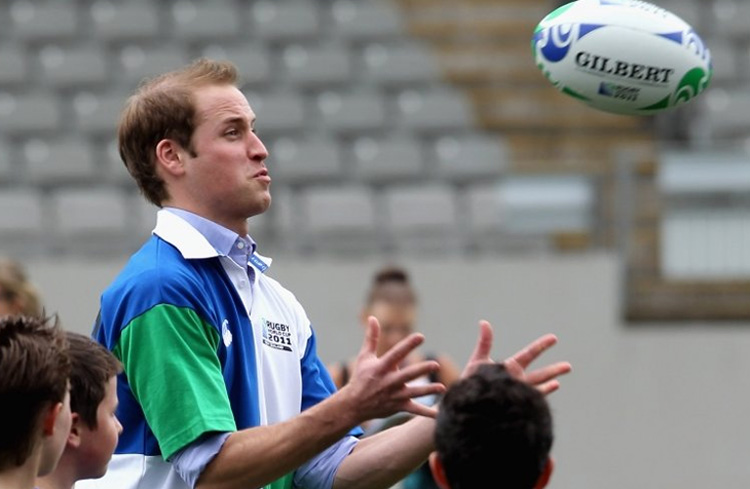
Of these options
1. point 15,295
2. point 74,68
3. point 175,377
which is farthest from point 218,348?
point 74,68

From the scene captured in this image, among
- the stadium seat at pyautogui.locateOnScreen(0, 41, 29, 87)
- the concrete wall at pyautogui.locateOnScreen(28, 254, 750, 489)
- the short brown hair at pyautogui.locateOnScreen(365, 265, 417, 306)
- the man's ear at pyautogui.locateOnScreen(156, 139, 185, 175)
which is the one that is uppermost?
the stadium seat at pyautogui.locateOnScreen(0, 41, 29, 87)

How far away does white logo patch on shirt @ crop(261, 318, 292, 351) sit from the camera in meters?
3.76

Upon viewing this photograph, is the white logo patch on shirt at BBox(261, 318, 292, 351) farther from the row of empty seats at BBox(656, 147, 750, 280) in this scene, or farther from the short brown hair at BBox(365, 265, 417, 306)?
the row of empty seats at BBox(656, 147, 750, 280)

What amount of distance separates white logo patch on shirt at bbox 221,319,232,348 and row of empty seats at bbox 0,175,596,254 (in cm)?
625

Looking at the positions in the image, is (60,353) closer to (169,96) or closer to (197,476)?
(197,476)

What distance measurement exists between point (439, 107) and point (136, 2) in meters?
2.92

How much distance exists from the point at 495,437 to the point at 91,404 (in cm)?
110

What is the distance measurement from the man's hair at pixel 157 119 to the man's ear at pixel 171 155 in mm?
13

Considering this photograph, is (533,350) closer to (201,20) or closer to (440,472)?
(440,472)

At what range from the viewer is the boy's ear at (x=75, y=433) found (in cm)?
343

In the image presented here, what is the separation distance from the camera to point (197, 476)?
3.41 metres

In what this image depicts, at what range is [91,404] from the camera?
342 centimetres

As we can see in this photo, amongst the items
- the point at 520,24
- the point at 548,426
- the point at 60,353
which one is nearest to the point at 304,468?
the point at 60,353

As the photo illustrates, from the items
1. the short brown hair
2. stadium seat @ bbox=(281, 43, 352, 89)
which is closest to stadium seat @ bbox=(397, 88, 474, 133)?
stadium seat @ bbox=(281, 43, 352, 89)
